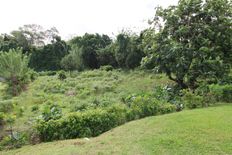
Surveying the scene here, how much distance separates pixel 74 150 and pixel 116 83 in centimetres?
1163

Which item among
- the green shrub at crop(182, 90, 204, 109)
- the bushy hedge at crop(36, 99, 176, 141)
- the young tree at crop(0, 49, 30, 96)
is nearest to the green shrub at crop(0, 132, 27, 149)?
the bushy hedge at crop(36, 99, 176, 141)

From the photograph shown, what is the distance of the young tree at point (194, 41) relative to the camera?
1178 cm

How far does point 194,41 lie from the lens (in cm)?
1238

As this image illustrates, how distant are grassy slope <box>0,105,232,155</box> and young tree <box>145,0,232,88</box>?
161 inches

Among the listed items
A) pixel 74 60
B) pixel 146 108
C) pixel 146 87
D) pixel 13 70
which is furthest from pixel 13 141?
pixel 74 60

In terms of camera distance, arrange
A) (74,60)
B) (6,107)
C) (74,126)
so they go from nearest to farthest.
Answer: (74,126) < (6,107) < (74,60)

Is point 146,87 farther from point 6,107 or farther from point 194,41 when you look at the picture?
point 6,107

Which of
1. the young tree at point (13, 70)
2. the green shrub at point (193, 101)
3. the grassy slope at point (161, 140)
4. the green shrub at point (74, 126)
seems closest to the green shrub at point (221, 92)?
the green shrub at point (193, 101)

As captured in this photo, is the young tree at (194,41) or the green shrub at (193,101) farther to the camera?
Result: the young tree at (194,41)

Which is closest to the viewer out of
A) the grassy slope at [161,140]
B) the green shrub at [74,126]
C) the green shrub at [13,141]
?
the grassy slope at [161,140]

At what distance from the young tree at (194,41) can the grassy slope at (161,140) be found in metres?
4.08

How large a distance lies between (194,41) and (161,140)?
7419 millimetres

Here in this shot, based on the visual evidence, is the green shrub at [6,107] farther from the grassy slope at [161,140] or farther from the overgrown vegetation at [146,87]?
the grassy slope at [161,140]

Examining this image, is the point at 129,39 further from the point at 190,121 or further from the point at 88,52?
the point at 190,121
